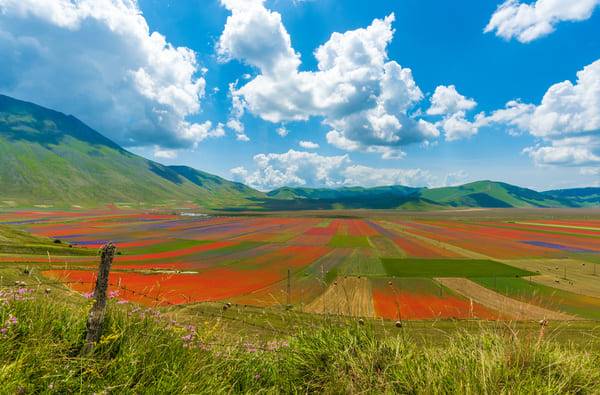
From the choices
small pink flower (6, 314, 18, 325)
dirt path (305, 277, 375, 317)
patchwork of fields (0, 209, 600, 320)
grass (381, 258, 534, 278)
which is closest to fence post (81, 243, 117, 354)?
small pink flower (6, 314, 18, 325)

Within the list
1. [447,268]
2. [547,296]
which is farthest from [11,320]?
[447,268]

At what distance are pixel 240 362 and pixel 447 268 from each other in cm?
5464

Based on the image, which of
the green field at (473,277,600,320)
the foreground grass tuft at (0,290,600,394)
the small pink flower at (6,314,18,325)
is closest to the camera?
the foreground grass tuft at (0,290,600,394)

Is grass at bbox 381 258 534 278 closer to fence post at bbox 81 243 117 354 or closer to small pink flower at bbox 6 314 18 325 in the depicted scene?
fence post at bbox 81 243 117 354

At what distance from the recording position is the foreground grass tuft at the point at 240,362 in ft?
11.9

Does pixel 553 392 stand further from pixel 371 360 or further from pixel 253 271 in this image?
pixel 253 271

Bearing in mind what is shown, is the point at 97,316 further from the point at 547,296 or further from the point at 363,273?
the point at 547,296

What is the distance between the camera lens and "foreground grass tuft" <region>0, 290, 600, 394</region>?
363cm

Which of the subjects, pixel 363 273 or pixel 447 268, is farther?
pixel 447 268

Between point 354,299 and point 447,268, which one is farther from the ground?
point 354,299

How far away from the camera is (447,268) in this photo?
5106cm

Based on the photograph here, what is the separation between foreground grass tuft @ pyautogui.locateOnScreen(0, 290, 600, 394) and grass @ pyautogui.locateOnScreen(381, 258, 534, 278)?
44039 millimetres

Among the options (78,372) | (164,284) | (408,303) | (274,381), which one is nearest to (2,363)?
(78,372)

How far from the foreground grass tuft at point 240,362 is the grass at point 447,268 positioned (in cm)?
4404
